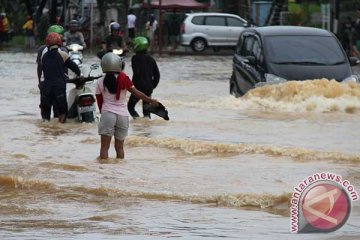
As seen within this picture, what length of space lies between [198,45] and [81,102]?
27761 mm

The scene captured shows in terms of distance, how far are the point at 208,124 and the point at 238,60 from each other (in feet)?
13.4

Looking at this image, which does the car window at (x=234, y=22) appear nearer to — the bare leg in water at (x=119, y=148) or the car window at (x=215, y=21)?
the car window at (x=215, y=21)

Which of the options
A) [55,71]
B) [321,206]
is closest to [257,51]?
[55,71]

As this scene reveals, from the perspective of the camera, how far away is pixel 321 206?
8570 mm

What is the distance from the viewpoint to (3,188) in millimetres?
12258

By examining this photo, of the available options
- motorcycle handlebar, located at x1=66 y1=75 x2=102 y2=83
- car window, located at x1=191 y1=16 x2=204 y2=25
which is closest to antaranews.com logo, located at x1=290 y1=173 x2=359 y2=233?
motorcycle handlebar, located at x1=66 y1=75 x2=102 y2=83

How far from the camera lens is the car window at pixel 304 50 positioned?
20.4 meters

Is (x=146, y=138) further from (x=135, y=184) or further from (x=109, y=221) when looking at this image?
(x=109, y=221)

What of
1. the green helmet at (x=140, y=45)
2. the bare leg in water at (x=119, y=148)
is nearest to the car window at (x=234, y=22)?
the green helmet at (x=140, y=45)

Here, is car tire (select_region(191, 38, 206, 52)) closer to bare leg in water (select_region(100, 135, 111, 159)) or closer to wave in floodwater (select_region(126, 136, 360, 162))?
wave in floodwater (select_region(126, 136, 360, 162))

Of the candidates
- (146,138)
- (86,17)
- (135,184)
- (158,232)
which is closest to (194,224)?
(158,232)

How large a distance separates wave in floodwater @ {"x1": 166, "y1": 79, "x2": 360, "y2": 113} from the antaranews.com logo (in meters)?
10.8

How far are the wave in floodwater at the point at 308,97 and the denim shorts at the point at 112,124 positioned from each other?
674 cm

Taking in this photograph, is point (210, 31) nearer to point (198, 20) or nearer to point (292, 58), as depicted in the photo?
point (198, 20)
